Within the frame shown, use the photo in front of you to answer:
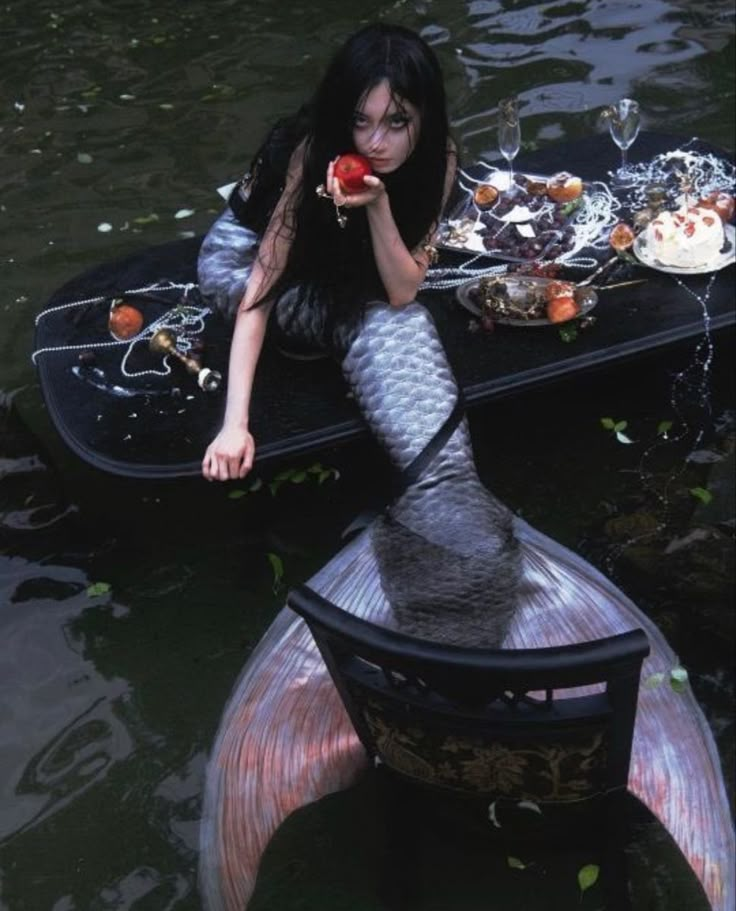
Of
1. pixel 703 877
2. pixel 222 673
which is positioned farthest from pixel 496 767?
pixel 222 673

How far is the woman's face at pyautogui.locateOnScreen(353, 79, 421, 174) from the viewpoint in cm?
288

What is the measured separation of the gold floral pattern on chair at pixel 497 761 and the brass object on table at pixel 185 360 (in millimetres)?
1521

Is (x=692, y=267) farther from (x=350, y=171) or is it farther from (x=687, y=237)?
(x=350, y=171)

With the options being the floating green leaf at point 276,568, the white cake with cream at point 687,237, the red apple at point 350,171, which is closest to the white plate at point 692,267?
the white cake with cream at point 687,237

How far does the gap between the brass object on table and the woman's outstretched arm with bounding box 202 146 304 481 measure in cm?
17

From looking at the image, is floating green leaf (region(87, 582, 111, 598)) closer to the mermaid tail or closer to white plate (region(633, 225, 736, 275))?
the mermaid tail

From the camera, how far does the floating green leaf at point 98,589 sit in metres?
3.61

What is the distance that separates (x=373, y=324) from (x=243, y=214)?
667mm

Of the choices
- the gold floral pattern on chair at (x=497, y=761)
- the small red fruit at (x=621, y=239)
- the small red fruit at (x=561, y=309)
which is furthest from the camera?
the small red fruit at (x=621, y=239)

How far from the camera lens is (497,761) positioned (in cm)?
220

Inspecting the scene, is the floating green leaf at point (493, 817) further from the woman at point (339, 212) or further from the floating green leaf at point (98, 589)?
the floating green leaf at point (98, 589)

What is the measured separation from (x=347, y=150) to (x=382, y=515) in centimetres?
107

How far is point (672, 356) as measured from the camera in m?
4.12

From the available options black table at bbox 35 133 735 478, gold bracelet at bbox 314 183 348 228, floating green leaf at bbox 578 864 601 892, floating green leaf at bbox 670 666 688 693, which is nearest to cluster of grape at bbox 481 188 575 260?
black table at bbox 35 133 735 478
